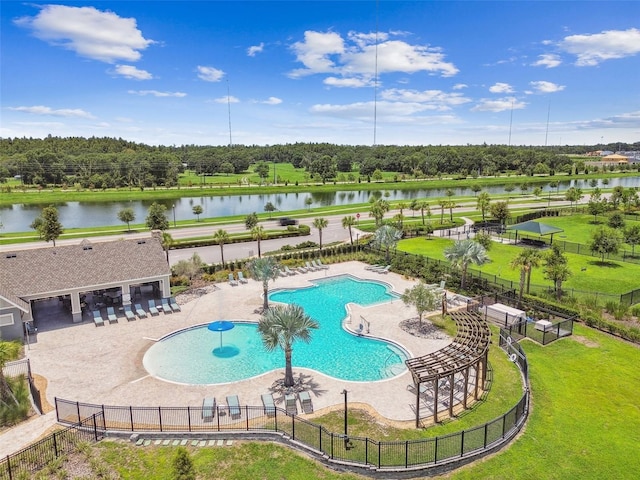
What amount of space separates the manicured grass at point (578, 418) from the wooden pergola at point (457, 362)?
2653 mm

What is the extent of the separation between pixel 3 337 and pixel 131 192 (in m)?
84.8

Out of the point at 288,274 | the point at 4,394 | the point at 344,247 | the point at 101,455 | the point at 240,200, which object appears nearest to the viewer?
the point at 101,455

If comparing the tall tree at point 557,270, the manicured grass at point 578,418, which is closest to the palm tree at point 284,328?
the manicured grass at point 578,418

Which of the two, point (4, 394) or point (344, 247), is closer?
point (4, 394)

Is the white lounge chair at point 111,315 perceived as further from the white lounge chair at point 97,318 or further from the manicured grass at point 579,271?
the manicured grass at point 579,271

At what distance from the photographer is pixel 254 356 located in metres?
23.6

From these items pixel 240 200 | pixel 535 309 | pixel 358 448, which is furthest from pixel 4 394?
pixel 240 200

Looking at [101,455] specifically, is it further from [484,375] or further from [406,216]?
[406,216]

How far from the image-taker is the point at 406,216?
66.1 meters

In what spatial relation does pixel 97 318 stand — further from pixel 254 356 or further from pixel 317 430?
pixel 317 430

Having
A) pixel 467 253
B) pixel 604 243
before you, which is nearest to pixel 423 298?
pixel 467 253

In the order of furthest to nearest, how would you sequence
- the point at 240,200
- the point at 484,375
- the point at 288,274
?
the point at 240,200
the point at 288,274
the point at 484,375

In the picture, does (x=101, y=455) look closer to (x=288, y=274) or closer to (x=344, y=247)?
(x=288, y=274)

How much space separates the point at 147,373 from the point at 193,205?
238 feet
